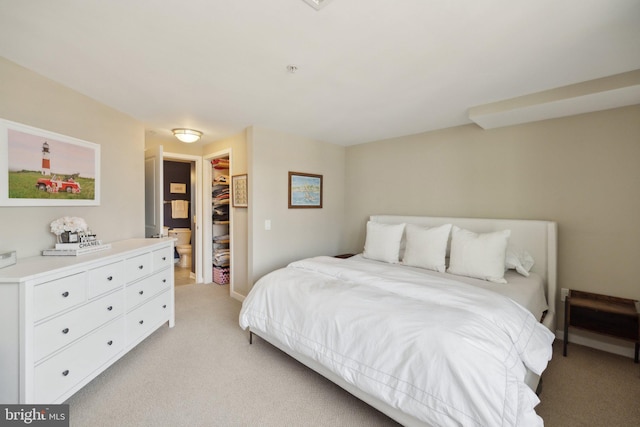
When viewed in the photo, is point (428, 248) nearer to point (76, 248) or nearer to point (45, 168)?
point (76, 248)

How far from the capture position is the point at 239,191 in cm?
359

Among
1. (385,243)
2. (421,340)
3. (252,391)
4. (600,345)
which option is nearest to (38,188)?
(252,391)

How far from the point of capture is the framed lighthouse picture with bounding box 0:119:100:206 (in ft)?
5.88

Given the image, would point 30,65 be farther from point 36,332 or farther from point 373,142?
point 373,142

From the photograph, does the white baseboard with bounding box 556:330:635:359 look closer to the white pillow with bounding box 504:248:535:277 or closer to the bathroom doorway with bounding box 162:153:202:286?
the white pillow with bounding box 504:248:535:277

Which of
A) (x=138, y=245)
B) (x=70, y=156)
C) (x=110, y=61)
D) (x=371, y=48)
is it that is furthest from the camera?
(x=138, y=245)

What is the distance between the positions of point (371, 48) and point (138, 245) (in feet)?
8.41

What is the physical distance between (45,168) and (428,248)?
3454mm

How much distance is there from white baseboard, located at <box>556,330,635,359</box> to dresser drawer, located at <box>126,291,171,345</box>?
3858 millimetres

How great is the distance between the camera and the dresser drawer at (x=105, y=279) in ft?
6.10

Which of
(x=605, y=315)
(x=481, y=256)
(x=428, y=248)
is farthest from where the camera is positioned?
(x=428, y=248)

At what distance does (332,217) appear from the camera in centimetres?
432

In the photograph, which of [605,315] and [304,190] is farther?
[304,190]

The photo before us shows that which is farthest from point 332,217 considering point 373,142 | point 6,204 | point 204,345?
point 6,204
